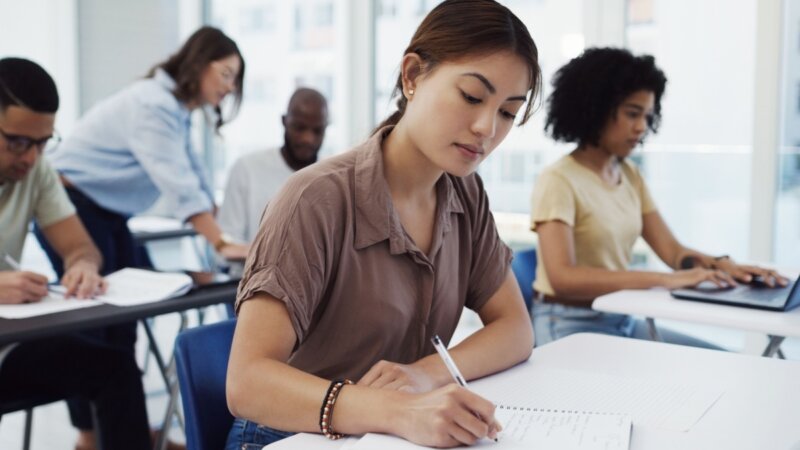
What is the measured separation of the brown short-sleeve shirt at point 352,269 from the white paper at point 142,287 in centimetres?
95

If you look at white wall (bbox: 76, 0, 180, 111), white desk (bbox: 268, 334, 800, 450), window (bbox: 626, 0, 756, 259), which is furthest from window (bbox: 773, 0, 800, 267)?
white wall (bbox: 76, 0, 180, 111)

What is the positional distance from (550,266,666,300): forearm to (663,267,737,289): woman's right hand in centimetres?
3

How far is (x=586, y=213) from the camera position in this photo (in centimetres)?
246

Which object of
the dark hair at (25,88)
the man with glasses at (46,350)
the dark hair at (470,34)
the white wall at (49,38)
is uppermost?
the white wall at (49,38)

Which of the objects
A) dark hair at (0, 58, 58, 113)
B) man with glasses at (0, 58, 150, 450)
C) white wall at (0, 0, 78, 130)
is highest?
white wall at (0, 0, 78, 130)

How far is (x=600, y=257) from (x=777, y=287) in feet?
1.62

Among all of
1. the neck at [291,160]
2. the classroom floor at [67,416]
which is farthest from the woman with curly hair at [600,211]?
the neck at [291,160]

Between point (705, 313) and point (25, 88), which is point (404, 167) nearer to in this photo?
→ point (705, 313)

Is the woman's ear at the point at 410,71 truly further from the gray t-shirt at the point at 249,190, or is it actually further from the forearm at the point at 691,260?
the gray t-shirt at the point at 249,190

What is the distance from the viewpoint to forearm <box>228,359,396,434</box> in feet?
3.52

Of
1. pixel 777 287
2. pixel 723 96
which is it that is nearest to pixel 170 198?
pixel 777 287

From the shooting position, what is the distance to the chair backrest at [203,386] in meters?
1.36

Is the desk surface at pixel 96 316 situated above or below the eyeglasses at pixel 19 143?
below

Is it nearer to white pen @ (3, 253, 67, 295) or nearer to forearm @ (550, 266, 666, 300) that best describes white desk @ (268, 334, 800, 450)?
forearm @ (550, 266, 666, 300)
